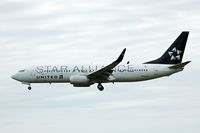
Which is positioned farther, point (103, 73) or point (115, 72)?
point (115, 72)

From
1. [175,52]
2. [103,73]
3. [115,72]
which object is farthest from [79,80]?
[175,52]

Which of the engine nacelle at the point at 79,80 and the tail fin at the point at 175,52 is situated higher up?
the tail fin at the point at 175,52

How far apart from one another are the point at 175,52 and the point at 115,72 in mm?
11009

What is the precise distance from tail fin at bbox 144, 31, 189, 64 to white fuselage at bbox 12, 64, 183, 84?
9.06 feet

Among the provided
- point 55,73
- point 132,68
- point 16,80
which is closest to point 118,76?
point 132,68

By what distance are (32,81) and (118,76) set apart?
43.0ft

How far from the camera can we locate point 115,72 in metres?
99.5

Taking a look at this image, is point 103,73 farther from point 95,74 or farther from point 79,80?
point 79,80

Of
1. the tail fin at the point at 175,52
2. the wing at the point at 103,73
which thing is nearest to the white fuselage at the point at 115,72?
the wing at the point at 103,73

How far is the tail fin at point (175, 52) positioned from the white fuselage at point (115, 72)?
276 cm

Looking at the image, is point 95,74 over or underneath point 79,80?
over

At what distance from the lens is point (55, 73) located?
99500mm

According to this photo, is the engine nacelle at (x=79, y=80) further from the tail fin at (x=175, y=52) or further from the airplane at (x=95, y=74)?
the tail fin at (x=175, y=52)

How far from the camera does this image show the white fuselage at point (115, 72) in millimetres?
99312
